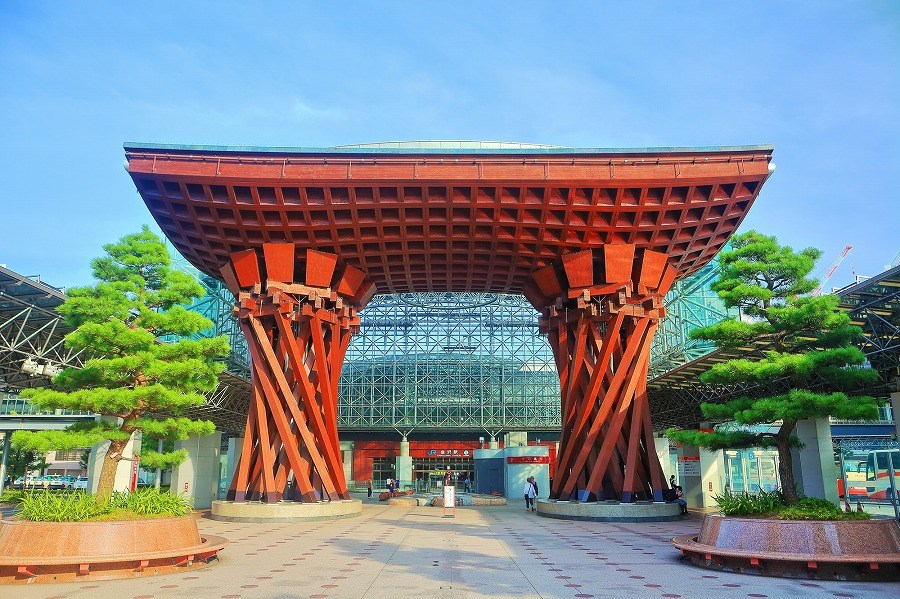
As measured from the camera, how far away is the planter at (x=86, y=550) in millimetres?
11156

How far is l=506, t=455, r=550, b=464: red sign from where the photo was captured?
141ft

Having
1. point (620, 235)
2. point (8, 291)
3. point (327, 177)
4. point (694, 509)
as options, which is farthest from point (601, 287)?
point (8, 291)

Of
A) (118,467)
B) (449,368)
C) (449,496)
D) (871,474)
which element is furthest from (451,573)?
(449,368)

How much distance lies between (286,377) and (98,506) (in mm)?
13332

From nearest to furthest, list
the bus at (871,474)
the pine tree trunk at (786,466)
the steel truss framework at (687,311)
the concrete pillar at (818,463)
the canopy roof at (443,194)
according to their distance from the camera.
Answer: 1. the pine tree trunk at (786,466)
2. the canopy roof at (443,194)
3. the concrete pillar at (818,463)
4. the bus at (871,474)
5. the steel truss framework at (687,311)

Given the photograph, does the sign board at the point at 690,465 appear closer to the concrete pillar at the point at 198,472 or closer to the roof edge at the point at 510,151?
the roof edge at the point at 510,151

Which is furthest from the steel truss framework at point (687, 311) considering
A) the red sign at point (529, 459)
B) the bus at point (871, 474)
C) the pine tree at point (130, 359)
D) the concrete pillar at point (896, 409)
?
the pine tree at point (130, 359)

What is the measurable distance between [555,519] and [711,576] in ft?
46.2

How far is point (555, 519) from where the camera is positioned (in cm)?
2523

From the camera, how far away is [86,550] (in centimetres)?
1162

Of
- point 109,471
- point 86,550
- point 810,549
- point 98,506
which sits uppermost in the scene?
point 109,471

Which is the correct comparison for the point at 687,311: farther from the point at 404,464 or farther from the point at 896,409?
the point at 896,409

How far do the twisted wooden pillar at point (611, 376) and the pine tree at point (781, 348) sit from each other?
6.73 m

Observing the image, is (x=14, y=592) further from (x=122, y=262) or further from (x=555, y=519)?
(x=555, y=519)
